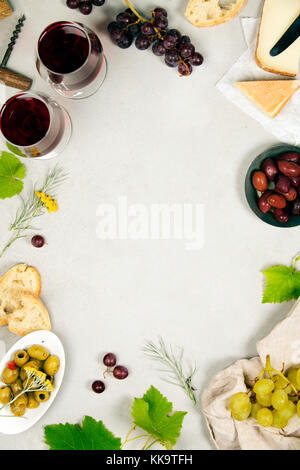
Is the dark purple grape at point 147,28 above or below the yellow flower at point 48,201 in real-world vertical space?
above

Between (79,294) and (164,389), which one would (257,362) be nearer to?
(164,389)

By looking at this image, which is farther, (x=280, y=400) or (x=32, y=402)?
(x=32, y=402)

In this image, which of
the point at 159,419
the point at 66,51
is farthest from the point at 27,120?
the point at 159,419

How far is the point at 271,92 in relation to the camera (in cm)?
92

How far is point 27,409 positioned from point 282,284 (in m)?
0.66

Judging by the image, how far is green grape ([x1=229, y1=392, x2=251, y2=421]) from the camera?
2.83 feet

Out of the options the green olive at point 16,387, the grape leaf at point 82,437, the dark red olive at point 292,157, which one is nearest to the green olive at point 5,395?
the green olive at point 16,387

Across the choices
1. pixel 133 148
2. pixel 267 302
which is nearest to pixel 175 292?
pixel 267 302

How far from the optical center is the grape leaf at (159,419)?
36.9 inches

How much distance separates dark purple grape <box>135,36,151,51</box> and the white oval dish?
2.28 feet

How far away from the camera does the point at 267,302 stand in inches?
37.1

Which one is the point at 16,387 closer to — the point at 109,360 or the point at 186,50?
the point at 109,360

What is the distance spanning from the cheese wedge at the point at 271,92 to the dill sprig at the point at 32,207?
478mm

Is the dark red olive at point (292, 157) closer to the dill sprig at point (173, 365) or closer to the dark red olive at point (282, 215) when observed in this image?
the dark red olive at point (282, 215)
